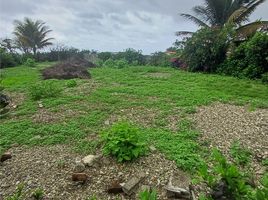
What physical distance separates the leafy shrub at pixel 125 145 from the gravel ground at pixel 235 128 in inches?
46.7

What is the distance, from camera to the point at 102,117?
5.55m

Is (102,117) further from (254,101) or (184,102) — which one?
(254,101)

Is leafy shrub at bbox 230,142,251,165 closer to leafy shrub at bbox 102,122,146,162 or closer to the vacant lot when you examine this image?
the vacant lot

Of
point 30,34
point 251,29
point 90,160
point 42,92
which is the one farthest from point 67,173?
point 30,34

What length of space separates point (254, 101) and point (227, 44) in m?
6.92

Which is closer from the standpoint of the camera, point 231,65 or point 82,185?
point 82,185

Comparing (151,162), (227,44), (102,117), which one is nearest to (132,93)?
(102,117)

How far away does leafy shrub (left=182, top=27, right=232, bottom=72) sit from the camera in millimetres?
12906

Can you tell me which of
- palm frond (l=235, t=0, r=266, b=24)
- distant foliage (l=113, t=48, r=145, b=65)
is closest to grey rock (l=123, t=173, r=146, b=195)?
palm frond (l=235, t=0, r=266, b=24)

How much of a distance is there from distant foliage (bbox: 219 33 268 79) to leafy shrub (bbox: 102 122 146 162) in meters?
8.39

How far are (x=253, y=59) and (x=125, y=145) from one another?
8.86m

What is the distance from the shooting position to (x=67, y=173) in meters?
3.55

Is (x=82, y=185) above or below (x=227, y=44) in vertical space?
below

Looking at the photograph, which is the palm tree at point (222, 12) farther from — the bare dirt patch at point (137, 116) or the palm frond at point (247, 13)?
the bare dirt patch at point (137, 116)
